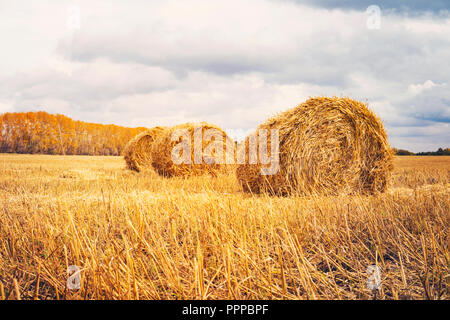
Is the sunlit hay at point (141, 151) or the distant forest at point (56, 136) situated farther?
the distant forest at point (56, 136)

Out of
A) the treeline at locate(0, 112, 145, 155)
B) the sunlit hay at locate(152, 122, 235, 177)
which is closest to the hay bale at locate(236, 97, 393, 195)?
the sunlit hay at locate(152, 122, 235, 177)

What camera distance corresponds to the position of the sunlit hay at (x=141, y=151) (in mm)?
11320

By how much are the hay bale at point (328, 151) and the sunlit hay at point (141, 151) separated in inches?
236

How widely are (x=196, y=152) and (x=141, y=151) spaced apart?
10.2ft

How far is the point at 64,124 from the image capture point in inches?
1713

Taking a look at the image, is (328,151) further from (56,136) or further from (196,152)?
(56,136)

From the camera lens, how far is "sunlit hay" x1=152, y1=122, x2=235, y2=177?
360 inches

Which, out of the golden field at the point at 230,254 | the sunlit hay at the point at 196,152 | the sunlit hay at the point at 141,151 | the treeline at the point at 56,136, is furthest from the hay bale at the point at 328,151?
the treeline at the point at 56,136

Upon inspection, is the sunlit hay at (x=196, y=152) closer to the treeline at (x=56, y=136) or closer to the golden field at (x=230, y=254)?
the golden field at (x=230, y=254)

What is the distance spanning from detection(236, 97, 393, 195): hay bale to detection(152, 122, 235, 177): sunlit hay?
3112 millimetres

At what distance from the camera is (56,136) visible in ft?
135

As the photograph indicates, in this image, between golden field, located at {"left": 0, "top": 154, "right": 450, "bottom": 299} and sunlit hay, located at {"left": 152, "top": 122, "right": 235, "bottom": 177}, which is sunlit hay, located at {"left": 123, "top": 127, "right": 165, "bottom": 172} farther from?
golden field, located at {"left": 0, "top": 154, "right": 450, "bottom": 299}
